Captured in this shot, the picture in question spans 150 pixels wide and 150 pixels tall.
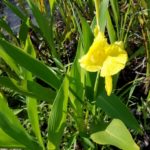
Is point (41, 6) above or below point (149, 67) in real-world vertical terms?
above

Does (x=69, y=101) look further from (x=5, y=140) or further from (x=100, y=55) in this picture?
(x=100, y=55)

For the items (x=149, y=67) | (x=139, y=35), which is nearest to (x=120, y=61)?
(x=149, y=67)

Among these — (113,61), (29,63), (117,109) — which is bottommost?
(117,109)

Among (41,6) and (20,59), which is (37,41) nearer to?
(41,6)

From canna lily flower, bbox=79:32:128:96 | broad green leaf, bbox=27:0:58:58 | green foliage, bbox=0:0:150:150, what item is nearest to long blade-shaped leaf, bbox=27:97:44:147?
green foliage, bbox=0:0:150:150

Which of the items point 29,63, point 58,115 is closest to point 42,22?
point 29,63
